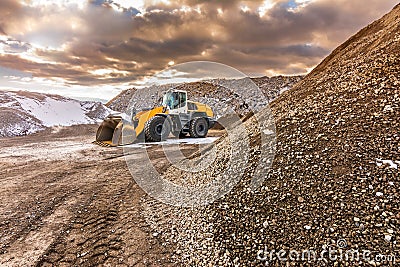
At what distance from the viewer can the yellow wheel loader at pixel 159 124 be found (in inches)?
362

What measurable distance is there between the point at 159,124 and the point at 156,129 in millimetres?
233

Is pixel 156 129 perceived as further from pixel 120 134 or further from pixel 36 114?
pixel 36 114

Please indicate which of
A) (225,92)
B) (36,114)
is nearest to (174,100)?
(36,114)

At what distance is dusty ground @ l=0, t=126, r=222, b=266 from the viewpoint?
2.62m

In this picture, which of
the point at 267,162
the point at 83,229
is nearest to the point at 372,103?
the point at 267,162

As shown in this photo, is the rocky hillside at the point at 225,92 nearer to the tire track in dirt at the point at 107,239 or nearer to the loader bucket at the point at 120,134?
the loader bucket at the point at 120,134

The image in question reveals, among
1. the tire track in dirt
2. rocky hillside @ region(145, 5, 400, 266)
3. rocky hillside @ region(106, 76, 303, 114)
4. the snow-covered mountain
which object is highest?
rocky hillside @ region(106, 76, 303, 114)

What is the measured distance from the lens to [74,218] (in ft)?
11.3

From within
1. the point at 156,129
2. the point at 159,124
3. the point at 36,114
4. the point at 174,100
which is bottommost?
the point at 156,129

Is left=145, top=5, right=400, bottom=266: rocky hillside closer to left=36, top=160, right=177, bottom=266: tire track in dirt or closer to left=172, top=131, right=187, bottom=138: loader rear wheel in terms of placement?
left=36, top=160, right=177, bottom=266: tire track in dirt

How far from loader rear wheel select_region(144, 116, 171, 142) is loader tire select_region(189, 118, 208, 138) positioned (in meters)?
1.53

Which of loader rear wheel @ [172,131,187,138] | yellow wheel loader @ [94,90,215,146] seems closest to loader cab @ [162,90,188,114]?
yellow wheel loader @ [94,90,215,146]

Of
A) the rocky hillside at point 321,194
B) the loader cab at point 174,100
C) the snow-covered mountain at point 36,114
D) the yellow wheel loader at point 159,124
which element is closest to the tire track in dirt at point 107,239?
the rocky hillside at point 321,194

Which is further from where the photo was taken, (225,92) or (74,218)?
(225,92)
